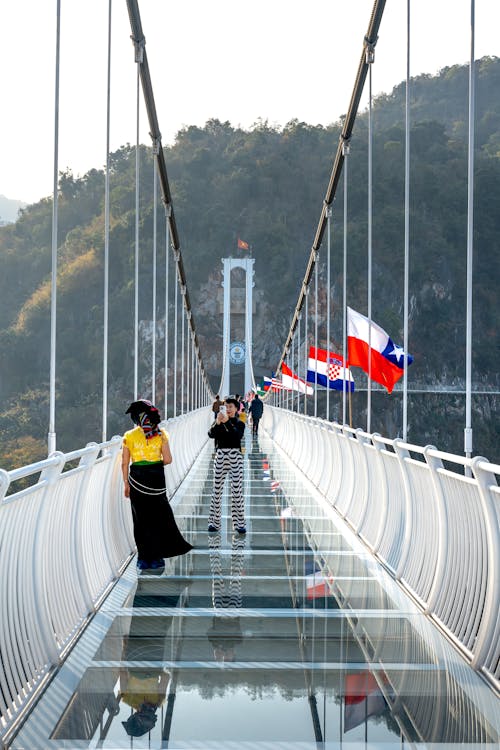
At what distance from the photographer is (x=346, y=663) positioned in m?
5.13

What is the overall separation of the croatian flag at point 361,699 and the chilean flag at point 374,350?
13.1 metres

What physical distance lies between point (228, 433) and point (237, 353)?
3669 inches

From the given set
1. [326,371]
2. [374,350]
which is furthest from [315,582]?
[326,371]

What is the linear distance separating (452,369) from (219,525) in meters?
88.5

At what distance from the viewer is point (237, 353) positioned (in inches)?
4072

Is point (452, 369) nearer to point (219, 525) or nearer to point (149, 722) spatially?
point (219, 525)

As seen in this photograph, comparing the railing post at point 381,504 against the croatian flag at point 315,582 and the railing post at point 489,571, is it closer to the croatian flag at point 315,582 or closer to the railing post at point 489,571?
the croatian flag at point 315,582

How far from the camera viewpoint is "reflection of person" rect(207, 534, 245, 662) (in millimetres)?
5430

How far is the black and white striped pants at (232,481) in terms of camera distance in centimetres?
1022

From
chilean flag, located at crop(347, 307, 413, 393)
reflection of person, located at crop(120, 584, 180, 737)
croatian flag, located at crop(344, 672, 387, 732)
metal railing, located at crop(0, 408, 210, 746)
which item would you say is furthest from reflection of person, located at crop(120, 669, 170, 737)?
chilean flag, located at crop(347, 307, 413, 393)

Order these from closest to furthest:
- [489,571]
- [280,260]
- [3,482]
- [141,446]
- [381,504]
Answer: [3,482] < [489,571] < [141,446] < [381,504] < [280,260]

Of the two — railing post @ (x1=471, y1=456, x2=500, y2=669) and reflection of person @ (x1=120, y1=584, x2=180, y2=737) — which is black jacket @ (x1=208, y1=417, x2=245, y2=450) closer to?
reflection of person @ (x1=120, y1=584, x2=180, y2=737)

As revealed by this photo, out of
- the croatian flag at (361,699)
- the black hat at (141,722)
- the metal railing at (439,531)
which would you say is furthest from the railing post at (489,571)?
the black hat at (141,722)

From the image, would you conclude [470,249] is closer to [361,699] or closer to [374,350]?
[361,699]
